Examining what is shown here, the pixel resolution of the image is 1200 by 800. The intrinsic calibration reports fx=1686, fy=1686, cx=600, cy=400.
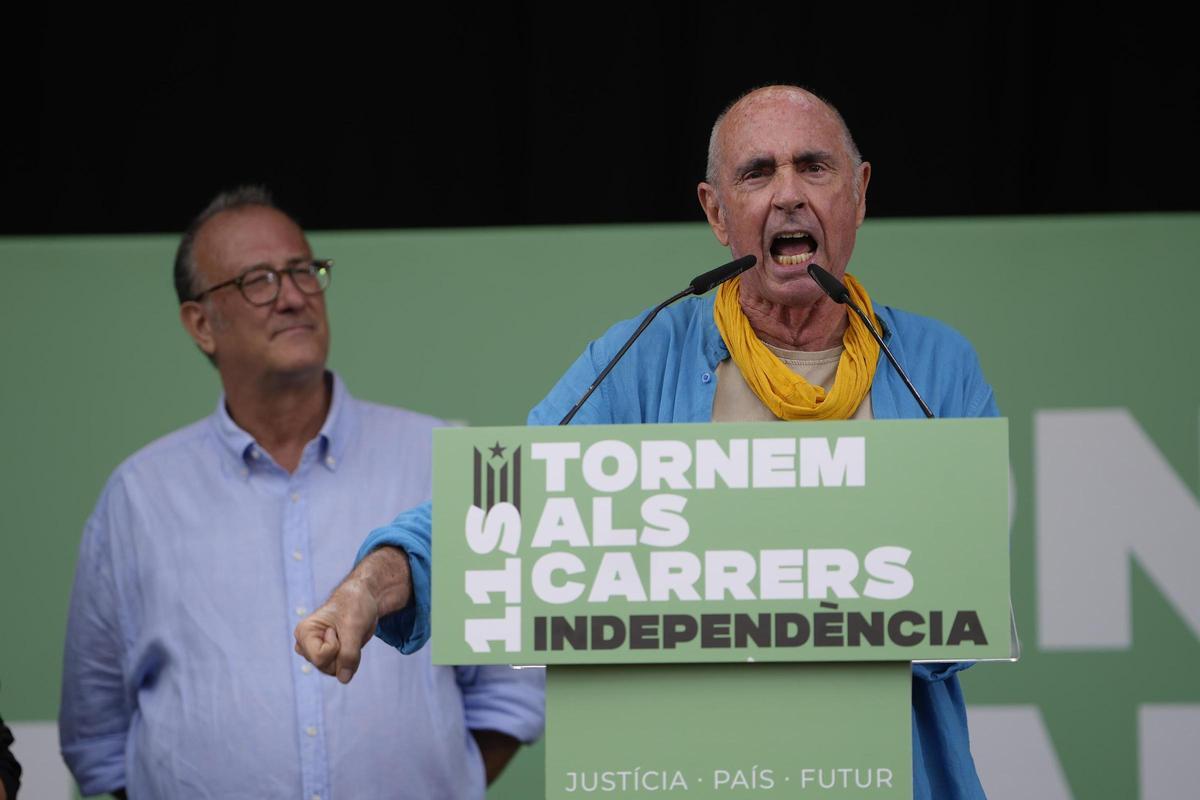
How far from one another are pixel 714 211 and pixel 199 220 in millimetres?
1577

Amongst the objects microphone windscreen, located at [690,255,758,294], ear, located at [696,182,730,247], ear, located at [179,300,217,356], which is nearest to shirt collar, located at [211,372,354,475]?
ear, located at [179,300,217,356]

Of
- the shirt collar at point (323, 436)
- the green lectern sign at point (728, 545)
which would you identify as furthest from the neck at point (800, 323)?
the shirt collar at point (323, 436)

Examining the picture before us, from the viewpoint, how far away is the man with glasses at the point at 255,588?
10.8 ft

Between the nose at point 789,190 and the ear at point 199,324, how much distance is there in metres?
1.73

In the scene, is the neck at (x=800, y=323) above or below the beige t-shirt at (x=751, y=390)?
above

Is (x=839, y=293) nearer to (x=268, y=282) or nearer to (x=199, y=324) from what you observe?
(x=268, y=282)

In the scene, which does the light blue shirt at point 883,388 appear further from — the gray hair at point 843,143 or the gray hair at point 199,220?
the gray hair at point 199,220

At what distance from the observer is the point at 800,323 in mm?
2549

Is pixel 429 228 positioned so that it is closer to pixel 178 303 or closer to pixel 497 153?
pixel 497 153

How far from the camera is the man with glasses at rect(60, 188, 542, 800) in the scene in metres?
3.30

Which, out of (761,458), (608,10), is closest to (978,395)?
(761,458)

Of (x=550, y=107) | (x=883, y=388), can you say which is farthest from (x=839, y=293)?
(x=550, y=107)

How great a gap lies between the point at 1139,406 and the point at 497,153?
1536mm

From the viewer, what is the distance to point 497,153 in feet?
12.5
